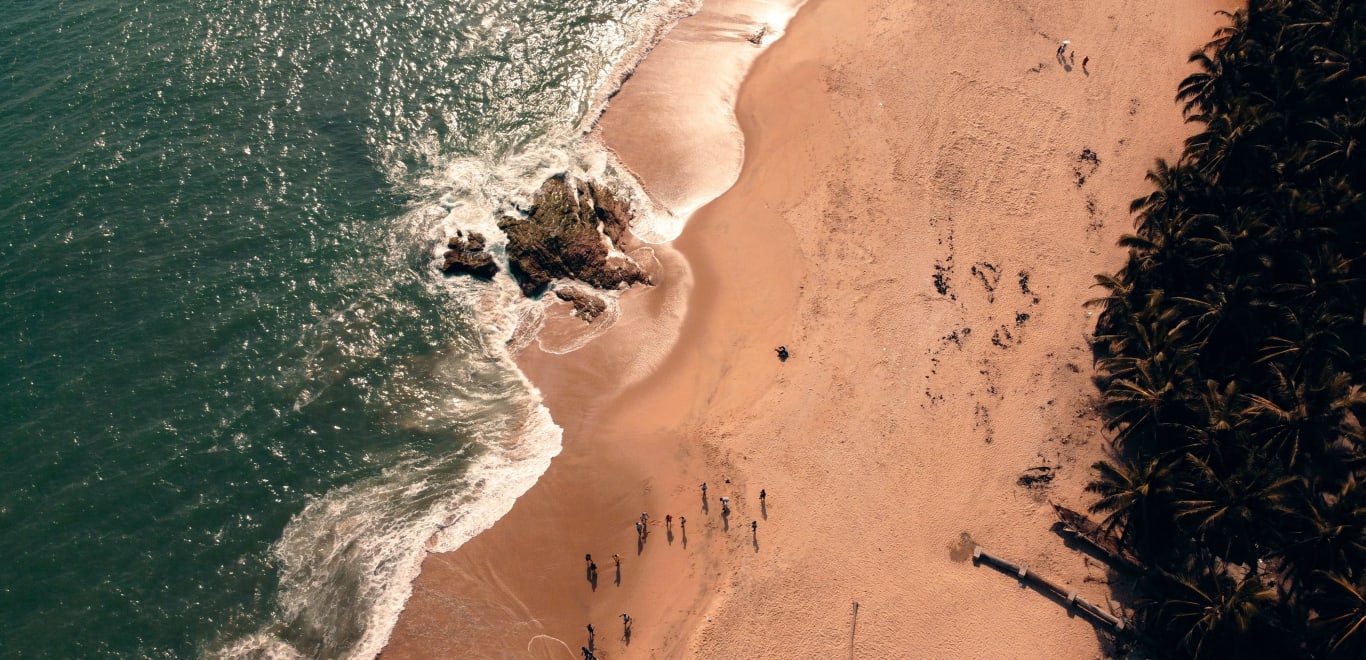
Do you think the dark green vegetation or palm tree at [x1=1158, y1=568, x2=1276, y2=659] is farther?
the dark green vegetation

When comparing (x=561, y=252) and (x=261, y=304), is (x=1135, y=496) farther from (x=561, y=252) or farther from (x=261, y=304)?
(x=261, y=304)

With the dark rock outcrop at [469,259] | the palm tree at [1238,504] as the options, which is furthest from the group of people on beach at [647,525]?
the palm tree at [1238,504]

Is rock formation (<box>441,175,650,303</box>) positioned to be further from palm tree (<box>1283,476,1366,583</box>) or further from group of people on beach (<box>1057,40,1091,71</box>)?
palm tree (<box>1283,476,1366,583</box>)

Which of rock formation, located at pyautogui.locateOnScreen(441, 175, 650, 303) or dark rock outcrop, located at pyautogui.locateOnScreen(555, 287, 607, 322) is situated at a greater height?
rock formation, located at pyautogui.locateOnScreen(441, 175, 650, 303)

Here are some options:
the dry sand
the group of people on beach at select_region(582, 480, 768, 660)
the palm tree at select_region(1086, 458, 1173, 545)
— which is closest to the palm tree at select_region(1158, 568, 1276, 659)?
the palm tree at select_region(1086, 458, 1173, 545)

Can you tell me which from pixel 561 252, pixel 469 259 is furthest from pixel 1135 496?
pixel 469 259

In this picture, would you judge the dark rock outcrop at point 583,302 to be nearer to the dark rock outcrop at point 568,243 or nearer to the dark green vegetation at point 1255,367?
the dark rock outcrop at point 568,243
